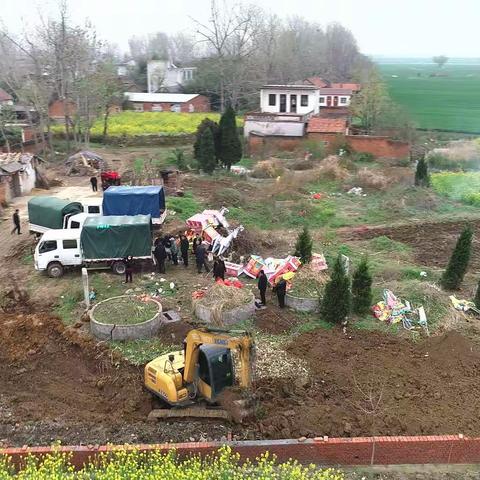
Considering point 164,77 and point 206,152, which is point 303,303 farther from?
point 164,77

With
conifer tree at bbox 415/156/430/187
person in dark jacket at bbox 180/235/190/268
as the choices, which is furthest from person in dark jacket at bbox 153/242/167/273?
conifer tree at bbox 415/156/430/187

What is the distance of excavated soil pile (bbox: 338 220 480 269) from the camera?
70.2 ft

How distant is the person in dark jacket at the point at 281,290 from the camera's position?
53.1ft

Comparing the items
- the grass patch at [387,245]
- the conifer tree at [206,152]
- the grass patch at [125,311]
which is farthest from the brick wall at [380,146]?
the grass patch at [125,311]

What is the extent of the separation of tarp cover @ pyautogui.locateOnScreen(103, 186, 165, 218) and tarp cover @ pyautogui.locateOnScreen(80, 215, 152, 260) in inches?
111

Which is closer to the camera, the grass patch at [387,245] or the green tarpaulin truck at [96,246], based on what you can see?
the green tarpaulin truck at [96,246]

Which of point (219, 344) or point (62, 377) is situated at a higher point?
point (219, 344)

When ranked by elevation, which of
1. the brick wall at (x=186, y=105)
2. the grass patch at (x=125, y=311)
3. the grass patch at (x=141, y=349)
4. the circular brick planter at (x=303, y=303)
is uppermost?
the brick wall at (x=186, y=105)

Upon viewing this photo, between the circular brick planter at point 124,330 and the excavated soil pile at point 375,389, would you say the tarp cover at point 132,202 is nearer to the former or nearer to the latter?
the circular brick planter at point 124,330

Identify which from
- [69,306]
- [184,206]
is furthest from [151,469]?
[184,206]

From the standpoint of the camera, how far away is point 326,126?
4184 centimetres

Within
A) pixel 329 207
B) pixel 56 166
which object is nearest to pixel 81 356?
pixel 329 207

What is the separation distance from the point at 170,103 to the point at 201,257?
47078 millimetres

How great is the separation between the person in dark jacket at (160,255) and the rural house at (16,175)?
42.3 ft
